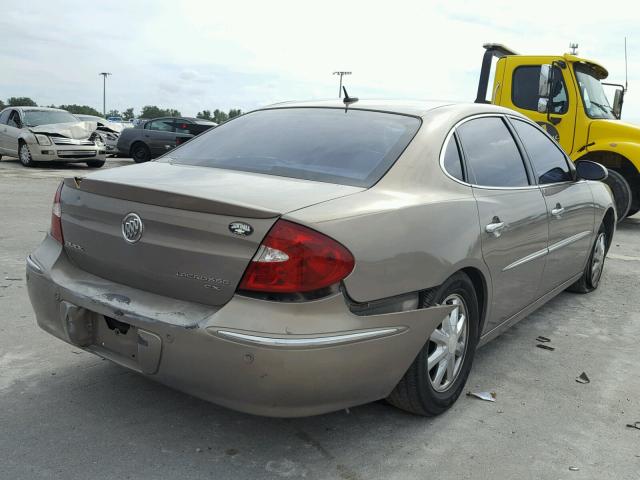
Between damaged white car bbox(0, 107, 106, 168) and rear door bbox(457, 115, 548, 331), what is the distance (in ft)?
46.1

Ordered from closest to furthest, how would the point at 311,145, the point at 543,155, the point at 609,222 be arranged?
the point at 311,145
the point at 543,155
the point at 609,222

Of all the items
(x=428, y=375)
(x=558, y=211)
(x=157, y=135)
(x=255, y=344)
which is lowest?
(x=428, y=375)

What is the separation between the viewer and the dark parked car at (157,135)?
60.5 ft

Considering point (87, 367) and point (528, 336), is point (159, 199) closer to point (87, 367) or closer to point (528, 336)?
point (87, 367)

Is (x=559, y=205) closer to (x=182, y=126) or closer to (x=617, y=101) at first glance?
(x=617, y=101)

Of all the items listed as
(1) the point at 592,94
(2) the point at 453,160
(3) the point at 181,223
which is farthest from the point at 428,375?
(1) the point at 592,94

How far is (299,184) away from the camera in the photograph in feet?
8.62

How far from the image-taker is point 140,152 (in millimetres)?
18922

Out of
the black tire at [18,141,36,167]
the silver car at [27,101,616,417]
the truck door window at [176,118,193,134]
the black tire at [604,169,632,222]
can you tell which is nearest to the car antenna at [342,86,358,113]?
the silver car at [27,101,616,417]

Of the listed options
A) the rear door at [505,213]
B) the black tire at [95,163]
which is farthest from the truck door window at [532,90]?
the black tire at [95,163]

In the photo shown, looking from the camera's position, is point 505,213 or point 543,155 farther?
point 543,155

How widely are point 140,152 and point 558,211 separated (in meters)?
16.7

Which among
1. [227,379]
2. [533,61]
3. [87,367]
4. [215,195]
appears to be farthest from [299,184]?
[533,61]

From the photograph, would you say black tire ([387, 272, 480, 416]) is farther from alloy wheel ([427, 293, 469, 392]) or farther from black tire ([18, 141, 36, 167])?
black tire ([18, 141, 36, 167])
